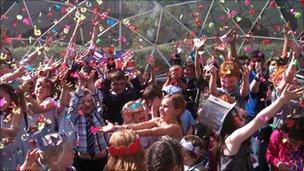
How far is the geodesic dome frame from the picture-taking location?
16.2 metres

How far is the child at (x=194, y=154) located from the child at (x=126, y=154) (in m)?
0.72

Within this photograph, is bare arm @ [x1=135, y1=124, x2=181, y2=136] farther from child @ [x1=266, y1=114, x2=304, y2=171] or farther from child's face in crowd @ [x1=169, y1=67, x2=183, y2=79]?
child's face in crowd @ [x1=169, y1=67, x2=183, y2=79]

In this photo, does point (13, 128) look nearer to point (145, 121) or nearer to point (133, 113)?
point (133, 113)

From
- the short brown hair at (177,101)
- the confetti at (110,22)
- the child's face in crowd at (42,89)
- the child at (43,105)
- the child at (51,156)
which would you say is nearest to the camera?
the child at (51,156)

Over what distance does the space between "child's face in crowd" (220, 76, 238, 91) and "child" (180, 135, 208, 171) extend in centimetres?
179

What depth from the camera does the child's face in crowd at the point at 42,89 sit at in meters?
6.37

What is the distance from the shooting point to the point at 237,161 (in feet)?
16.5

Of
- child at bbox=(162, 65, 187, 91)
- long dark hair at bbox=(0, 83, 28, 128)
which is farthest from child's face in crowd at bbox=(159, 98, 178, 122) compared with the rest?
child at bbox=(162, 65, 187, 91)

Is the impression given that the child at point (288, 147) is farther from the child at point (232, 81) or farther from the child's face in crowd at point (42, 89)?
the child's face in crowd at point (42, 89)

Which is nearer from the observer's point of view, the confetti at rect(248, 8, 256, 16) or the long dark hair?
the long dark hair

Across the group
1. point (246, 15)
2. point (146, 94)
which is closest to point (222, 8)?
point (246, 15)

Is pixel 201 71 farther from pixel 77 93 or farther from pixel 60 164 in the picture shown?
pixel 60 164

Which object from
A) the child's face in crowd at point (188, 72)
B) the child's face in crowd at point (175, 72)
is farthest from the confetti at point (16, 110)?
the child's face in crowd at point (188, 72)

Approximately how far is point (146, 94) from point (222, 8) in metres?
10.4
